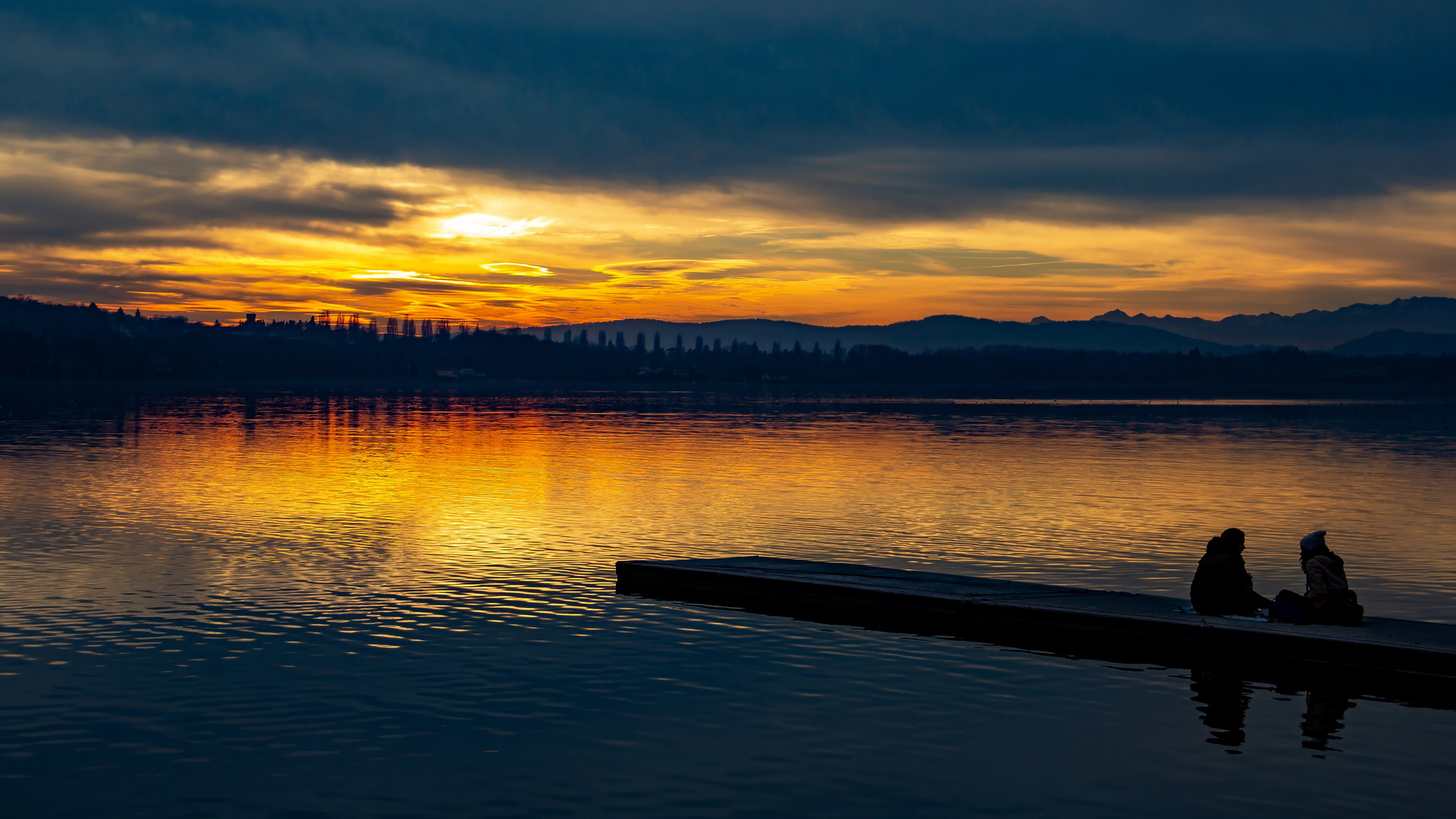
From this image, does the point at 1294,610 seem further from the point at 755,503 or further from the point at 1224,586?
the point at 755,503

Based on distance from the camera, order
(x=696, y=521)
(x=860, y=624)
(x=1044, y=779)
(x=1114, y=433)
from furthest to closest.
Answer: (x=1114, y=433)
(x=696, y=521)
(x=860, y=624)
(x=1044, y=779)

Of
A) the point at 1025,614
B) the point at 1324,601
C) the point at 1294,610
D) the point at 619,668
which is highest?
the point at 1324,601

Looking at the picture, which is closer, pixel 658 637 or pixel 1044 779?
pixel 1044 779

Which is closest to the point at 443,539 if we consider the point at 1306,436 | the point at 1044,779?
the point at 1044,779

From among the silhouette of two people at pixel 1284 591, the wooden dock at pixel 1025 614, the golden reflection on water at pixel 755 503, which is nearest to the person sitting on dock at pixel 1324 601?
the silhouette of two people at pixel 1284 591

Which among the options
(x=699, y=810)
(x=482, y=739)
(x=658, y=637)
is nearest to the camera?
(x=699, y=810)

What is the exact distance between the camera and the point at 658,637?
960 inches

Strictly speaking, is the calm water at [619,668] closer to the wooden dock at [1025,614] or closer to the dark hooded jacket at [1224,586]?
the wooden dock at [1025,614]

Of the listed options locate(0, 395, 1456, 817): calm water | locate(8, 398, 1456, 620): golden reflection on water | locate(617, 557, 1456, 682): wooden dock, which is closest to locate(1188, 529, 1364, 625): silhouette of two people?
locate(617, 557, 1456, 682): wooden dock

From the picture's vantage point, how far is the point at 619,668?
2177cm

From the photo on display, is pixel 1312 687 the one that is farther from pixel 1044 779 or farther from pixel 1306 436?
pixel 1306 436

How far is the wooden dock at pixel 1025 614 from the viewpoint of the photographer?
839 inches

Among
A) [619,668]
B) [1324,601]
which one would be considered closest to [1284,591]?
[1324,601]

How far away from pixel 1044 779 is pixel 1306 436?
346ft
